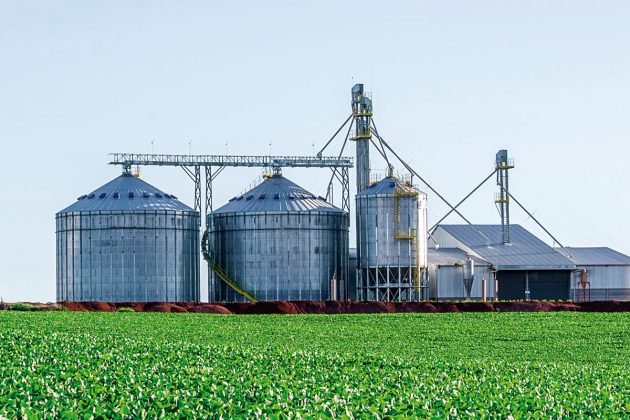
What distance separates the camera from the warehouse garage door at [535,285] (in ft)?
360

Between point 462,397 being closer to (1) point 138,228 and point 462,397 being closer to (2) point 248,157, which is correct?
(1) point 138,228

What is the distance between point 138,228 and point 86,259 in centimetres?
506

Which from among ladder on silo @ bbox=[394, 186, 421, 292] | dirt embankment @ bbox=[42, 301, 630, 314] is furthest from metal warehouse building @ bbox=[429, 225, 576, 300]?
dirt embankment @ bbox=[42, 301, 630, 314]

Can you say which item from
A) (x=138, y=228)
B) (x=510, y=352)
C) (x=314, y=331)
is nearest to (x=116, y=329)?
(x=314, y=331)

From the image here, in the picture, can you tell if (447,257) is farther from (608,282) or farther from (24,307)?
(24,307)

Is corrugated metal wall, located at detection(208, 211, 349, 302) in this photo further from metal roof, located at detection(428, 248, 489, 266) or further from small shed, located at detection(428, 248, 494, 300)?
metal roof, located at detection(428, 248, 489, 266)

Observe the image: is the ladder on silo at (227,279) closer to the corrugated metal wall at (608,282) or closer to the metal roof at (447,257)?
the metal roof at (447,257)

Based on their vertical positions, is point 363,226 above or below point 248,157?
below

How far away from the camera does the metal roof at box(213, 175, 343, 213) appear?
325ft

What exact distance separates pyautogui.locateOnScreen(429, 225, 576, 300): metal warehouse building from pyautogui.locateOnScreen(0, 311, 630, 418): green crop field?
4413 centimetres

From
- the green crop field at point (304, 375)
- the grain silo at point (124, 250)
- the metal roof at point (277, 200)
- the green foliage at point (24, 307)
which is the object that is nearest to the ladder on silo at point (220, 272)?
the grain silo at point (124, 250)

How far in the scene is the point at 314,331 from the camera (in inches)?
2638

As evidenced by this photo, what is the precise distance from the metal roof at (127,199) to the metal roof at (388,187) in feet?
52.3

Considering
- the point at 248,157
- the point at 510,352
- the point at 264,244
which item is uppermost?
the point at 248,157
